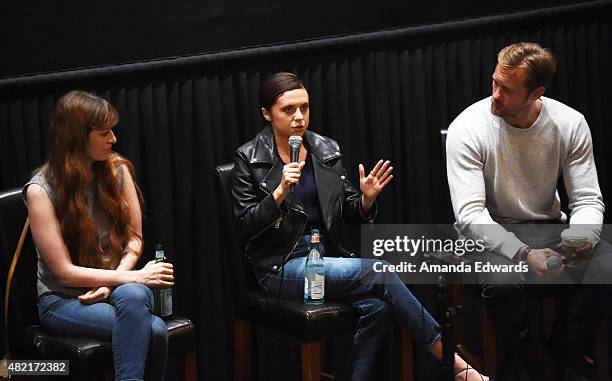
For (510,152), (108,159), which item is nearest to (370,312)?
(510,152)

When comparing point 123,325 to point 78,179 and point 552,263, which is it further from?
point 552,263

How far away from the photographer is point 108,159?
11.1 feet

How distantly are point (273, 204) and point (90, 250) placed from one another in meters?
0.69

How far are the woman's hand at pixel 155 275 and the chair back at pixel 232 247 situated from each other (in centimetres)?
41

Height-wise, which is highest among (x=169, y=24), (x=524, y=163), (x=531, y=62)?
(x=169, y=24)

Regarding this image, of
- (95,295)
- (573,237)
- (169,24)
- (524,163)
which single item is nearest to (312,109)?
(169,24)

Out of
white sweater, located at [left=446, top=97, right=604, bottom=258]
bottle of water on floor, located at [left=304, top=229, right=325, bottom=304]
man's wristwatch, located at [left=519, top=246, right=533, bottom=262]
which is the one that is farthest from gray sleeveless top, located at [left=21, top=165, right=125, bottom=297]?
man's wristwatch, located at [left=519, top=246, right=533, bottom=262]

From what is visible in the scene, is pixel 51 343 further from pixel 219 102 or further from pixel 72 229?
pixel 219 102

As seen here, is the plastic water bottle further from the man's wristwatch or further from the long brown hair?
the man's wristwatch

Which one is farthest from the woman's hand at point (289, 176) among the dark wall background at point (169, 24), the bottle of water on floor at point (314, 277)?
the dark wall background at point (169, 24)

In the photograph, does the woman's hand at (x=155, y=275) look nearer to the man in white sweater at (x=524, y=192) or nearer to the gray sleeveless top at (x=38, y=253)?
the gray sleeveless top at (x=38, y=253)

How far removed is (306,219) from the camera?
11.9ft

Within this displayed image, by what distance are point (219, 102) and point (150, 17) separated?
47cm

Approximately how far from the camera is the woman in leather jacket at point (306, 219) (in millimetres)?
3531
